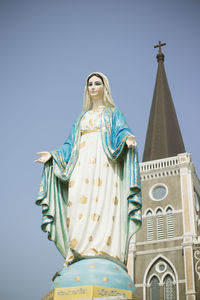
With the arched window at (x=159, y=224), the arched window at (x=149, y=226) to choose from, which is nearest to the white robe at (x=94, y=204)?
the arched window at (x=159, y=224)

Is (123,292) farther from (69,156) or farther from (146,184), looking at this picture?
(146,184)

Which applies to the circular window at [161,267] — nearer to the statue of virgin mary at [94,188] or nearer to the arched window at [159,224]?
the arched window at [159,224]

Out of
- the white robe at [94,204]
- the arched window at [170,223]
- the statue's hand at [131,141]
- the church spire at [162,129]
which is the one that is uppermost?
the church spire at [162,129]

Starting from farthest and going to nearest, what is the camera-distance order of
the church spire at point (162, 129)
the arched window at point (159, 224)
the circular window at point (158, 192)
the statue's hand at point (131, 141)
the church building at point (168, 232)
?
the church spire at point (162, 129) < the circular window at point (158, 192) < the arched window at point (159, 224) < the church building at point (168, 232) < the statue's hand at point (131, 141)

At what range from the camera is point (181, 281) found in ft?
116

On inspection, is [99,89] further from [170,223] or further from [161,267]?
[170,223]

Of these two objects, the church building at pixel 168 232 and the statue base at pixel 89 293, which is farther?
the church building at pixel 168 232

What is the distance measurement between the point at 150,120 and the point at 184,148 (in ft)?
16.4

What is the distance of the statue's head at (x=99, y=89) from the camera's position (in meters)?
6.94

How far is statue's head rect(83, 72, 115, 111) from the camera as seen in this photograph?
6941 mm

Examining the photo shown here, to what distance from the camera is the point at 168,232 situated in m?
38.4

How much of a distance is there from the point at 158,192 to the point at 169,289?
911 centimetres

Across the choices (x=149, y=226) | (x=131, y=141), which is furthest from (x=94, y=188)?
(x=149, y=226)

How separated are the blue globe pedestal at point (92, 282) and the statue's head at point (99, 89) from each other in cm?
266
